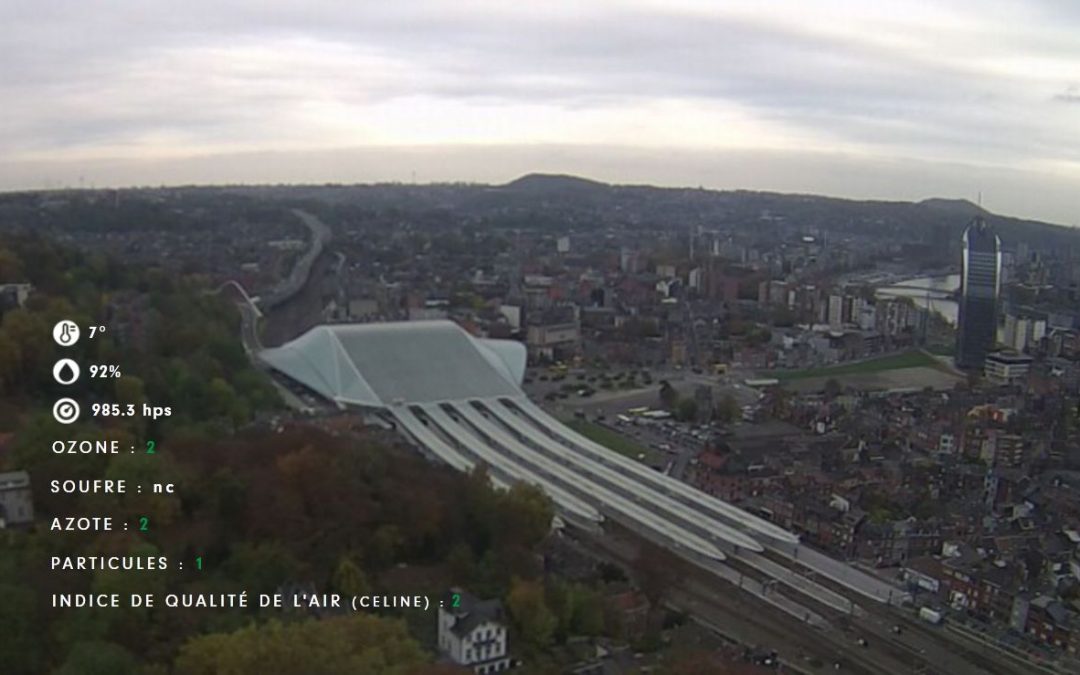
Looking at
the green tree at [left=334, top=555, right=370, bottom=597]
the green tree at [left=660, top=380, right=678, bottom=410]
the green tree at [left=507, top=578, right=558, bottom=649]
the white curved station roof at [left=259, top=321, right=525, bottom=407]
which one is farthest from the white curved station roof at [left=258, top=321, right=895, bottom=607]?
the green tree at [left=334, top=555, right=370, bottom=597]

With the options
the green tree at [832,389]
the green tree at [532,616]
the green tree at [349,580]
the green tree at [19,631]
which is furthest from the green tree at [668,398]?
the green tree at [19,631]

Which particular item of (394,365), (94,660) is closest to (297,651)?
(94,660)

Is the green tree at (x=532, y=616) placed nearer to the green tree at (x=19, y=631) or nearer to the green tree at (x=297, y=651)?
the green tree at (x=297, y=651)

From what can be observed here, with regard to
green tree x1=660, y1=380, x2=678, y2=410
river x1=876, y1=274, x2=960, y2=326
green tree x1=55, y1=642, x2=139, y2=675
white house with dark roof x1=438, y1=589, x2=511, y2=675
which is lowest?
green tree x1=660, y1=380, x2=678, y2=410

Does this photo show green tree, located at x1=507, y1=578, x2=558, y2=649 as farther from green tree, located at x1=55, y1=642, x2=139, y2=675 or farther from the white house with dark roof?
green tree, located at x1=55, y1=642, x2=139, y2=675

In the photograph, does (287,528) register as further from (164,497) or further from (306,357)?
(306,357)

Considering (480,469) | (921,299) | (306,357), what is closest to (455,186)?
(921,299)
